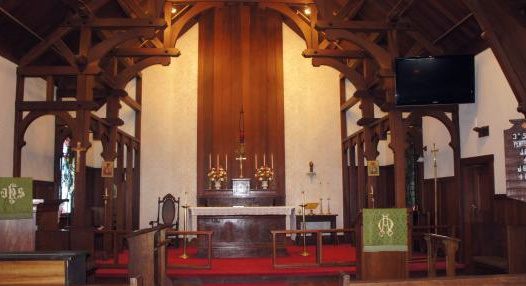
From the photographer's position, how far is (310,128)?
13375 mm

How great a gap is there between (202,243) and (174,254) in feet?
4.47

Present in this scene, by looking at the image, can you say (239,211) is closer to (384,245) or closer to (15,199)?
(384,245)

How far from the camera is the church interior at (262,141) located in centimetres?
615

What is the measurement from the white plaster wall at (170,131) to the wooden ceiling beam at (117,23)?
3.81 m

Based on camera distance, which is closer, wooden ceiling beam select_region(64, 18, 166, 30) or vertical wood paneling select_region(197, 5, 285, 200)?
wooden ceiling beam select_region(64, 18, 166, 30)

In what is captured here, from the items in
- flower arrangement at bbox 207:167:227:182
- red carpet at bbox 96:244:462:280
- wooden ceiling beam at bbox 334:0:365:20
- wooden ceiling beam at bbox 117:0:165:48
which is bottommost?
red carpet at bbox 96:244:462:280

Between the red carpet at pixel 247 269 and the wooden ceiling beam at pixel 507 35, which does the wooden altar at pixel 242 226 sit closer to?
the red carpet at pixel 247 269

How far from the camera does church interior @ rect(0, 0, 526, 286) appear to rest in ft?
20.2

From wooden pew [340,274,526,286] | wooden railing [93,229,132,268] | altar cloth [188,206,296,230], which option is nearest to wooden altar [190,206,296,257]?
altar cloth [188,206,296,230]

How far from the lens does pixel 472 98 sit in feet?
28.4

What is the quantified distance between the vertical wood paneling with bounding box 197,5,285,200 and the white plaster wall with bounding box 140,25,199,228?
0.77ft

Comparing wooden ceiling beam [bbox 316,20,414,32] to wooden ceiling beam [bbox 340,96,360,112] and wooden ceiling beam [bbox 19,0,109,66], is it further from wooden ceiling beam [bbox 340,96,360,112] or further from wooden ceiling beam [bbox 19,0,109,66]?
wooden ceiling beam [bbox 19,0,109,66]

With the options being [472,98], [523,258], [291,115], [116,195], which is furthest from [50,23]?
[523,258]

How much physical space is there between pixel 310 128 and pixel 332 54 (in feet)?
9.06
